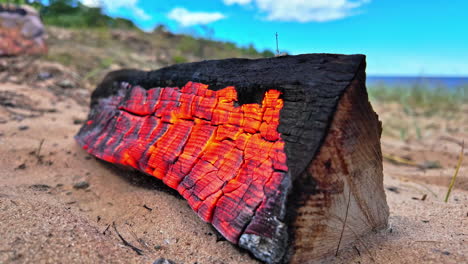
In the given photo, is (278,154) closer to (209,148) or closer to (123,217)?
(209,148)

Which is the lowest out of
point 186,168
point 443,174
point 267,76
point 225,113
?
point 443,174

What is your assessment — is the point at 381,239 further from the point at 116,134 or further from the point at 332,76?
the point at 116,134

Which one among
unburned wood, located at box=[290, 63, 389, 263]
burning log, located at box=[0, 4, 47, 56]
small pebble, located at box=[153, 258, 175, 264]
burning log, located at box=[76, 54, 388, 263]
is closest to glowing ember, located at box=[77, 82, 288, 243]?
burning log, located at box=[76, 54, 388, 263]

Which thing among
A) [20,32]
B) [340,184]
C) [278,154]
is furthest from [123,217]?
[20,32]

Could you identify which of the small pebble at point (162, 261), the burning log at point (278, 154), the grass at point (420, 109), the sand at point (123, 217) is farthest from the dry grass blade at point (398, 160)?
the small pebble at point (162, 261)

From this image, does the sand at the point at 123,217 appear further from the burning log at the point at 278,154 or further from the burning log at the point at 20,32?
the burning log at the point at 20,32

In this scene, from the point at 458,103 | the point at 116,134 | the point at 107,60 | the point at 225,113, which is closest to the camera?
the point at 225,113

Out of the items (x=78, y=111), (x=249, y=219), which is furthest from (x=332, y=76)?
(x=78, y=111)

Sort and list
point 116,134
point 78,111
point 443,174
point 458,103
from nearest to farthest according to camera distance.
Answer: point 116,134
point 443,174
point 78,111
point 458,103
